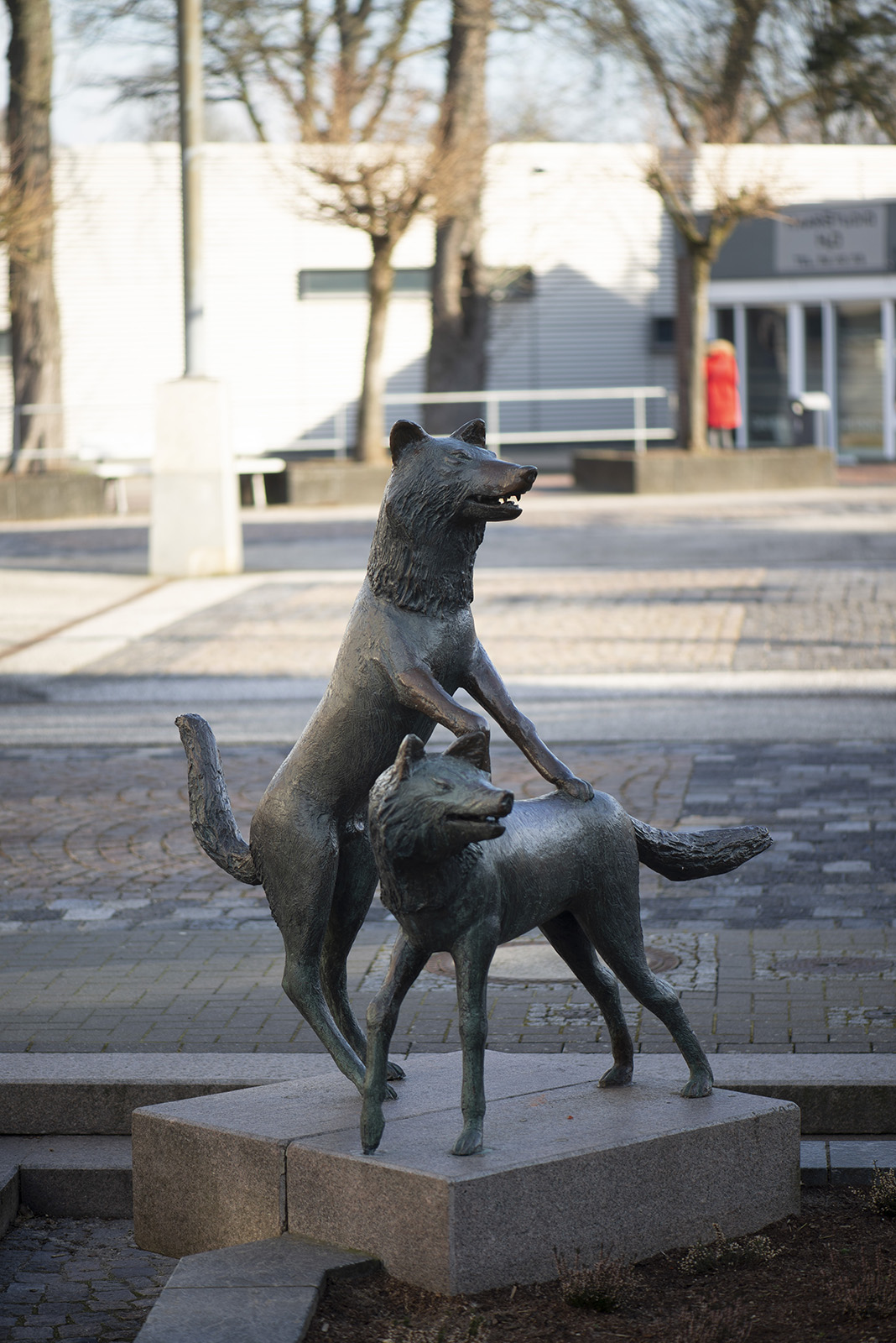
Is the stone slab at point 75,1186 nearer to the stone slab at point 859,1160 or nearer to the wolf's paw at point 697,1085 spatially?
the wolf's paw at point 697,1085

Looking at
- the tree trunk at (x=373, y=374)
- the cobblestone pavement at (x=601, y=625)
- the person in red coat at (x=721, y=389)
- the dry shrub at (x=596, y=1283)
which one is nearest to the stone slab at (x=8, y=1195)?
the dry shrub at (x=596, y=1283)

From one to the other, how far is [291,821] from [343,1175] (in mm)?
802

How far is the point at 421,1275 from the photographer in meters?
3.81

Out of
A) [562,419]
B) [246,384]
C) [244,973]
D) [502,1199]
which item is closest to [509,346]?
[562,419]

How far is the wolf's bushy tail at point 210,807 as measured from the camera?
4332 mm

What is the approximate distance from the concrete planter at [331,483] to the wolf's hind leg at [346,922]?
23.1 metres

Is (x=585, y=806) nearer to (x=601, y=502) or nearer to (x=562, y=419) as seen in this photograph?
(x=601, y=502)

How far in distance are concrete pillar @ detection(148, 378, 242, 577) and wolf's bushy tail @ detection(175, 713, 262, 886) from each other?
48.4 ft

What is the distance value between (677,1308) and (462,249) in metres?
28.6

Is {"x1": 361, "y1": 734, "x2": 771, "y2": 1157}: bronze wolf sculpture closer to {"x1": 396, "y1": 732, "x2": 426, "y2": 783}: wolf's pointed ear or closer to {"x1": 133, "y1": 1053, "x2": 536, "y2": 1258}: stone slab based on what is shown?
{"x1": 396, "y1": 732, "x2": 426, "y2": 783}: wolf's pointed ear

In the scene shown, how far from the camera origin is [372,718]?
4.05m

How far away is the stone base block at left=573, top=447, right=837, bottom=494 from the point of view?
2747 cm

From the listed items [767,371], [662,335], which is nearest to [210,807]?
[767,371]

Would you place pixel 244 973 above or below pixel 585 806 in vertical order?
below
